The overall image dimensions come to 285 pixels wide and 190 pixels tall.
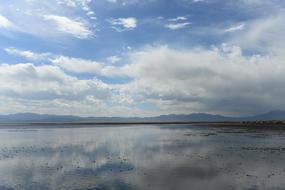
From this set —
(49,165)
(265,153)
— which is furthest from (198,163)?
(49,165)

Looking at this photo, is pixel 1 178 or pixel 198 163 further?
pixel 198 163

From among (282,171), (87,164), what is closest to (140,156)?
(87,164)

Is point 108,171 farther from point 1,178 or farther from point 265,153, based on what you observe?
point 265,153

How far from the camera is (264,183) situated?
74.9ft

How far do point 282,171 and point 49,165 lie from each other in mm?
24255

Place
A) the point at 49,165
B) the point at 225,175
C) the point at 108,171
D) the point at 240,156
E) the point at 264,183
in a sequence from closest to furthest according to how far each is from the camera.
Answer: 1. the point at 264,183
2. the point at 225,175
3. the point at 108,171
4. the point at 49,165
5. the point at 240,156

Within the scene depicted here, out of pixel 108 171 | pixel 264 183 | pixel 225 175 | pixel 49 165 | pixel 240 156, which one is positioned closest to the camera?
pixel 264 183

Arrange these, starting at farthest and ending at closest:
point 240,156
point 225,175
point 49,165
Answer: point 240,156, point 49,165, point 225,175

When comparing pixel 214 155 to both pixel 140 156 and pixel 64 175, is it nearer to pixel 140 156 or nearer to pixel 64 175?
pixel 140 156

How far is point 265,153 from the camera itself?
39.1 metres

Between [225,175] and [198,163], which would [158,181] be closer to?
[225,175]

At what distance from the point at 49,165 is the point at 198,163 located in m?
16.8

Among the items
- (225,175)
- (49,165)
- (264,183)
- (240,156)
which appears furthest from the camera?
(240,156)

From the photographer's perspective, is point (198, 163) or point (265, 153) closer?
point (198, 163)
